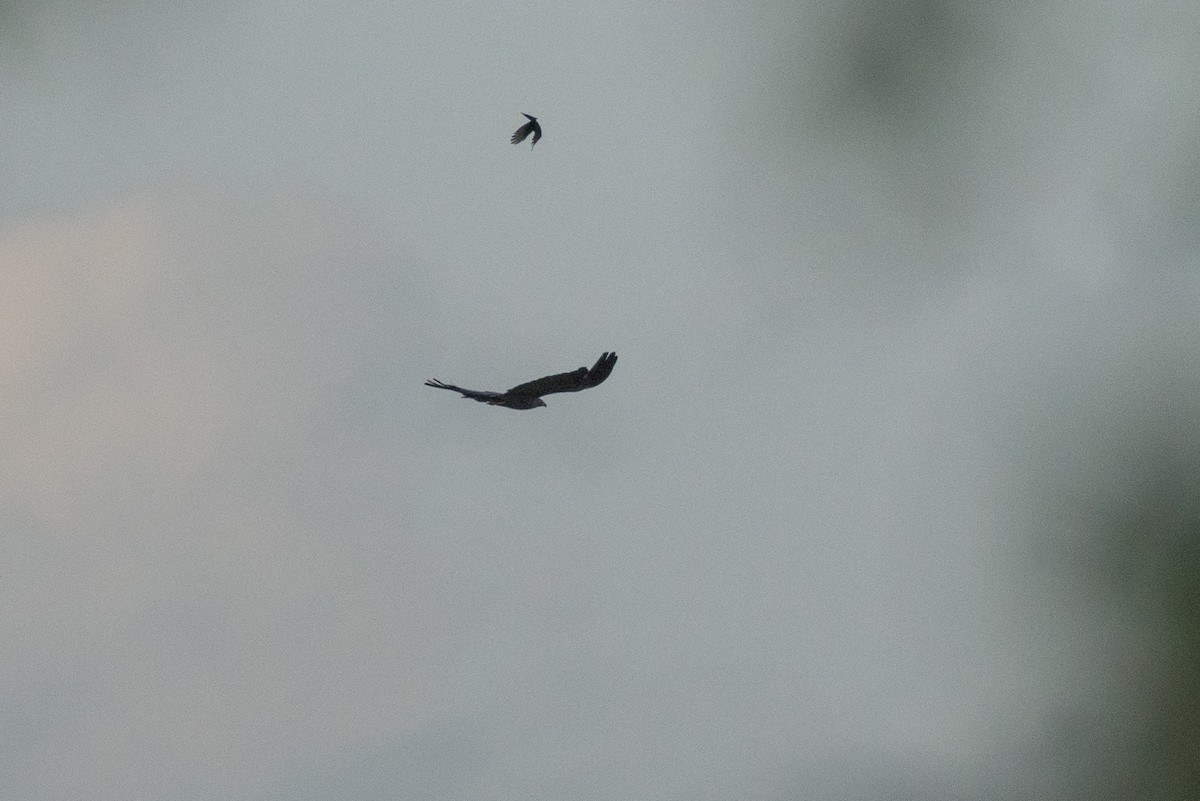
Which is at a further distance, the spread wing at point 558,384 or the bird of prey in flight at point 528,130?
the bird of prey in flight at point 528,130

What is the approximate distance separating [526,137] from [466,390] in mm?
10715

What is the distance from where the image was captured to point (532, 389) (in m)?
10.5

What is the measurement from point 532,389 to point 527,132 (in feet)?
35.3

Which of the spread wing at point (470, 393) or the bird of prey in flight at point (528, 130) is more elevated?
the bird of prey in flight at point (528, 130)

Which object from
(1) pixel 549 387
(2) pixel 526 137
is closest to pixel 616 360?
(1) pixel 549 387

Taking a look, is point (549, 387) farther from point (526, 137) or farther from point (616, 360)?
point (526, 137)

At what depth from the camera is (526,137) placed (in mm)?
20438

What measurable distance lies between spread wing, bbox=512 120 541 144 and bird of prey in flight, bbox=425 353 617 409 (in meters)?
10.1

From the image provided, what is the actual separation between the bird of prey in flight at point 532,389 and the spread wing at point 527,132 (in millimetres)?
10130

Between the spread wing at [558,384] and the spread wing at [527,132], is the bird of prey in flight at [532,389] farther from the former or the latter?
the spread wing at [527,132]

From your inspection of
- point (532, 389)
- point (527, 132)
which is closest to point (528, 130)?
point (527, 132)

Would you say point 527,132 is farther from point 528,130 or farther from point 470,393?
point 470,393

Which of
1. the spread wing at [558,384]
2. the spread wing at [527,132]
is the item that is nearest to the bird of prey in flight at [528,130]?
the spread wing at [527,132]

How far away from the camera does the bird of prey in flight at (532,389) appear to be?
10.4 meters
